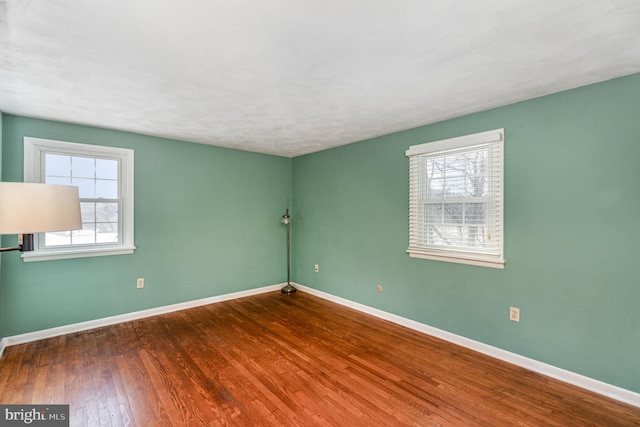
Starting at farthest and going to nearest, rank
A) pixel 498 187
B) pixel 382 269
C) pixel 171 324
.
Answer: pixel 382 269
pixel 171 324
pixel 498 187

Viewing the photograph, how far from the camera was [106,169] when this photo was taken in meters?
3.61

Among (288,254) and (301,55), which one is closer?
(301,55)

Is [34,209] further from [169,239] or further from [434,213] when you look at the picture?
[434,213]

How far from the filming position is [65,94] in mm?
2518

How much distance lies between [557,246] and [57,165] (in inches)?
197

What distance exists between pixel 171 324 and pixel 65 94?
261 centimetres

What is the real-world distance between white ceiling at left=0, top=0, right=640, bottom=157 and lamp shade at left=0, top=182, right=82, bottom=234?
893 millimetres

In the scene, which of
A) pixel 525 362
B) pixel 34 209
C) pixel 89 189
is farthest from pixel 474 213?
pixel 89 189

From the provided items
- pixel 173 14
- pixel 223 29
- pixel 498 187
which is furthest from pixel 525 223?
pixel 173 14

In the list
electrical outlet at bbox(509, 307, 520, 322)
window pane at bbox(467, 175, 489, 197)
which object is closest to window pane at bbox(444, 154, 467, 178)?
window pane at bbox(467, 175, 489, 197)

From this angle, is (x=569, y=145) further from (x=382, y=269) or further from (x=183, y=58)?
(x=183, y=58)

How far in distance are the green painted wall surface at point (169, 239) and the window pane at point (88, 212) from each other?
0.44m

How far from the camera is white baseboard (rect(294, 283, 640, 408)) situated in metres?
2.19

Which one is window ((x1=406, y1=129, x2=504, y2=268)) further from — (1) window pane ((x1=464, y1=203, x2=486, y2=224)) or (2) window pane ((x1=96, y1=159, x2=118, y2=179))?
(2) window pane ((x1=96, y1=159, x2=118, y2=179))
